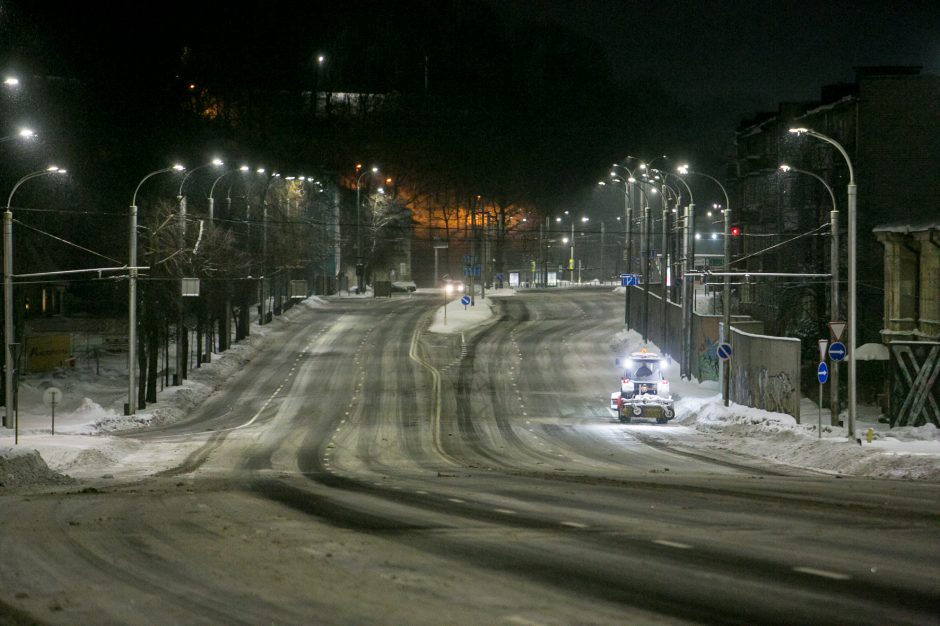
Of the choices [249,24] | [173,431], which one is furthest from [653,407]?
[249,24]

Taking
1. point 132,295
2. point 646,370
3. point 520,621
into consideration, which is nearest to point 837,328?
point 646,370

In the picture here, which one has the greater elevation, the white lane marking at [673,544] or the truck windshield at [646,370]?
the truck windshield at [646,370]

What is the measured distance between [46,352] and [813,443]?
3726 centimetres

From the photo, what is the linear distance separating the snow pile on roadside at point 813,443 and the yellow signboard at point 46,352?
29.8 m

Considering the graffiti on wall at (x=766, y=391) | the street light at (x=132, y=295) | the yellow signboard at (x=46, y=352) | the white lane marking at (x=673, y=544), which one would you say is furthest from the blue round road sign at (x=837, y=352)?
the yellow signboard at (x=46, y=352)

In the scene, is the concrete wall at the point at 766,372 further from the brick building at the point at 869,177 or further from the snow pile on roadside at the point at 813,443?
the brick building at the point at 869,177

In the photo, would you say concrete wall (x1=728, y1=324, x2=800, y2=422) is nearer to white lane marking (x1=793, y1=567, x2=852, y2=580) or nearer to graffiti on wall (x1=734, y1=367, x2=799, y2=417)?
graffiti on wall (x1=734, y1=367, x2=799, y2=417)

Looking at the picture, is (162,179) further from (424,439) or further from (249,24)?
(249,24)

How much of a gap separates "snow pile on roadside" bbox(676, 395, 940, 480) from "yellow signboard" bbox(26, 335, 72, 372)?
97.7ft

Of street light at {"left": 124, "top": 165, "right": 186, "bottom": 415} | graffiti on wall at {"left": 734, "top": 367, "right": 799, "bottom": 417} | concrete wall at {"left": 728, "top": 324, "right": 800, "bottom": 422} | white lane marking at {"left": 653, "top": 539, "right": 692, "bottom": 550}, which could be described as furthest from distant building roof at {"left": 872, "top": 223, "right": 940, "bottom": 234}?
white lane marking at {"left": 653, "top": 539, "right": 692, "bottom": 550}

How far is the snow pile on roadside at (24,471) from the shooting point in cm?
2391

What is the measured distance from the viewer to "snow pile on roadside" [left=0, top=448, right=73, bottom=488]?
23906 mm

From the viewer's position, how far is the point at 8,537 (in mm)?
14484

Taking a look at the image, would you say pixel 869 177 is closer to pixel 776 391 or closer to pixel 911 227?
pixel 911 227
